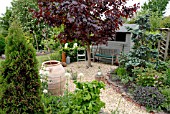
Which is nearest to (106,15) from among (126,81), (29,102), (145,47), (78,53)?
(145,47)

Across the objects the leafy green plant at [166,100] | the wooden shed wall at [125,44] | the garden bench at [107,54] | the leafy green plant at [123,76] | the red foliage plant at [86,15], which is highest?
the red foliage plant at [86,15]

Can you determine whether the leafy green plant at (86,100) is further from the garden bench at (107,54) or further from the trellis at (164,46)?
the trellis at (164,46)

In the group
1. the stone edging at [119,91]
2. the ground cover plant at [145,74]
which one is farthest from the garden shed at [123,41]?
the stone edging at [119,91]

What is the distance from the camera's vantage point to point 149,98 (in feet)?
11.2

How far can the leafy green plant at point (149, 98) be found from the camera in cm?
333

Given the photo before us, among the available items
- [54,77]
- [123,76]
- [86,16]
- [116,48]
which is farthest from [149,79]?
[116,48]

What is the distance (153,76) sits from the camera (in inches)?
158

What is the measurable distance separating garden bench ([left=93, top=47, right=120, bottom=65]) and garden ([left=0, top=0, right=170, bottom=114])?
0.37 meters

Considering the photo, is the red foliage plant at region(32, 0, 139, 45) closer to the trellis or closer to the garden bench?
the garden bench

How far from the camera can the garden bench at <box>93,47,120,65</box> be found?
6840 millimetres

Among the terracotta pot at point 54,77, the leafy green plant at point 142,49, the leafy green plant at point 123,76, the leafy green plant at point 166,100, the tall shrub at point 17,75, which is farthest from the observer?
the leafy green plant at point 142,49

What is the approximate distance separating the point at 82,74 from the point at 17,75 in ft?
4.73

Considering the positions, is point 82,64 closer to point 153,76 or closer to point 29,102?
point 153,76

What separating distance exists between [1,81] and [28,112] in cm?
44
